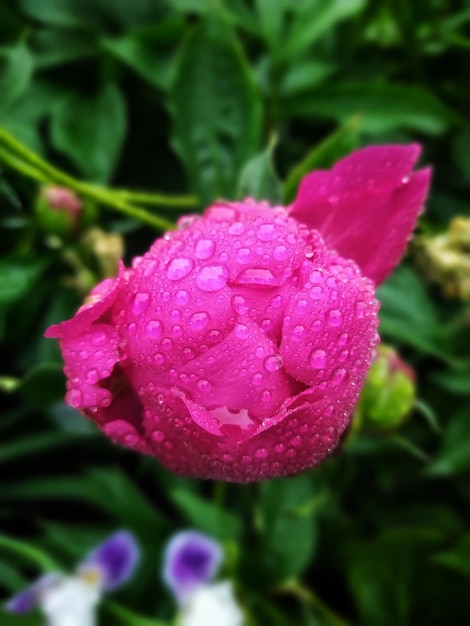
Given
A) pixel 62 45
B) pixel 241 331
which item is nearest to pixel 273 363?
pixel 241 331

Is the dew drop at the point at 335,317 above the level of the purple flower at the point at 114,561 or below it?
above

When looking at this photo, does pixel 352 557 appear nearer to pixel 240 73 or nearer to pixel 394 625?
pixel 394 625

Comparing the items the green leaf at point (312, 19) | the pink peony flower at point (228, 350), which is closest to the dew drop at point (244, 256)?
the pink peony flower at point (228, 350)

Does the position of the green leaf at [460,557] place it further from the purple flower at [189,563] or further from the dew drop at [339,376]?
the dew drop at [339,376]

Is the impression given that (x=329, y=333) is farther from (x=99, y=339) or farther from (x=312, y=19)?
(x=312, y=19)

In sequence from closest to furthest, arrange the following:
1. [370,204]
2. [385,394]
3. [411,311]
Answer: [370,204], [385,394], [411,311]

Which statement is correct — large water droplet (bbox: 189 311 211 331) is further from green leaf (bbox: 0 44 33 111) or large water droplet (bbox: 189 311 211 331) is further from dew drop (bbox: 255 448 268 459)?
green leaf (bbox: 0 44 33 111)

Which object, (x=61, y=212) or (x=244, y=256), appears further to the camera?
(x=61, y=212)
